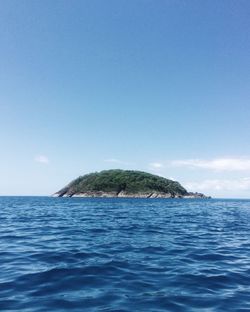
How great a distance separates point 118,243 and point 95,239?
2055mm

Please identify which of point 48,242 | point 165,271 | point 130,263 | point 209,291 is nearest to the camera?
point 209,291

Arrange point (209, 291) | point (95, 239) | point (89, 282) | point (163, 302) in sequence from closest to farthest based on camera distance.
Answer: point (163, 302), point (209, 291), point (89, 282), point (95, 239)

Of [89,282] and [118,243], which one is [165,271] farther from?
[118,243]

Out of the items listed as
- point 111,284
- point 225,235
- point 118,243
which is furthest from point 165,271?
point 225,235

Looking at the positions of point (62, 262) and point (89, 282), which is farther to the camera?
point (62, 262)

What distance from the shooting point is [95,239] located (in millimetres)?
19391

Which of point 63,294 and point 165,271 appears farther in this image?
point 165,271

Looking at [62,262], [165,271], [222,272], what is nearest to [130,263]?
[165,271]

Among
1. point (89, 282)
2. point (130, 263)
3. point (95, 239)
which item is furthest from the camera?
point (95, 239)

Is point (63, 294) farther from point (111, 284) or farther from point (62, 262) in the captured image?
point (62, 262)

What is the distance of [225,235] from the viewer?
74.0ft

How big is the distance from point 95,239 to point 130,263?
22.7ft

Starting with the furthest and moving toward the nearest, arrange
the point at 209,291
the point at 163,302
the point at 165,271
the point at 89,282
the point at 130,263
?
the point at 130,263 < the point at 165,271 < the point at 89,282 < the point at 209,291 < the point at 163,302

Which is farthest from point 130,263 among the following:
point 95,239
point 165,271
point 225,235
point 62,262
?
point 225,235
